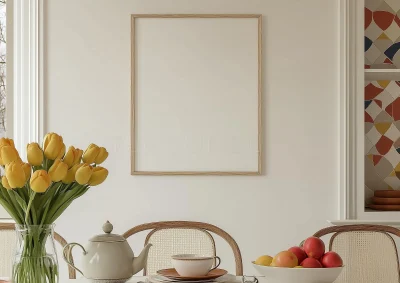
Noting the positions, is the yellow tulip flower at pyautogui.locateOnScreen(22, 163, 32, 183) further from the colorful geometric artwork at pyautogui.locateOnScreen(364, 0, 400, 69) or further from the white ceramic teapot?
the colorful geometric artwork at pyautogui.locateOnScreen(364, 0, 400, 69)

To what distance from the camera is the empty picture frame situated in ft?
10.4

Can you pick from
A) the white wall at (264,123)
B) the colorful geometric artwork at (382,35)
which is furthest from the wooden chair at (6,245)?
the colorful geometric artwork at (382,35)

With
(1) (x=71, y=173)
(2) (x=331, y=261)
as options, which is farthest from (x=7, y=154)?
(2) (x=331, y=261)

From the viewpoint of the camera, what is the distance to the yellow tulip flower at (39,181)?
4.95 ft

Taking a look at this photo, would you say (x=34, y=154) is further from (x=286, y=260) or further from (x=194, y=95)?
(x=194, y=95)

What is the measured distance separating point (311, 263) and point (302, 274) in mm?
44

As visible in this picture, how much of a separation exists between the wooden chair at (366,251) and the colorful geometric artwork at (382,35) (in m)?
1.12

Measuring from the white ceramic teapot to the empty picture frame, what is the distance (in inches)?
53.7

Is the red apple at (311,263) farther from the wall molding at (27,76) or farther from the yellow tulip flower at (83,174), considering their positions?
the wall molding at (27,76)

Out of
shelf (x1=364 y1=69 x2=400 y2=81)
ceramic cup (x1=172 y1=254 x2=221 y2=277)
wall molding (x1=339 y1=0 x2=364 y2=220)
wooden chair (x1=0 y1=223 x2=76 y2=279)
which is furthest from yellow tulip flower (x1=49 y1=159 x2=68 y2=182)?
shelf (x1=364 y1=69 x2=400 y2=81)

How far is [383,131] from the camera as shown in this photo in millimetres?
3322

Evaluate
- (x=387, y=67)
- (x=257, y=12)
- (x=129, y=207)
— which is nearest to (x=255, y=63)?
(x=257, y=12)

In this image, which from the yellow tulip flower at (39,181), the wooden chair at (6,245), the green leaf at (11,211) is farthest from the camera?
the wooden chair at (6,245)

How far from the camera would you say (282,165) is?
317cm
